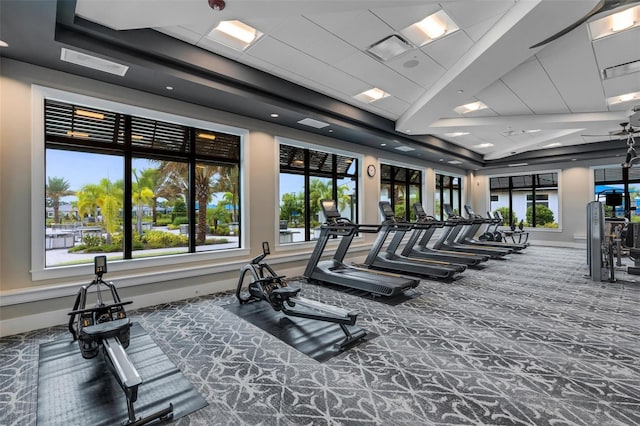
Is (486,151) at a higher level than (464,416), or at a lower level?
higher

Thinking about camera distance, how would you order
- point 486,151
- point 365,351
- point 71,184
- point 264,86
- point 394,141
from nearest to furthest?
point 365,351 < point 71,184 < point 264,86 < point 394,141 < point 486,151

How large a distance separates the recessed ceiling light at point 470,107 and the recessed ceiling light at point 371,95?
179 centimetres

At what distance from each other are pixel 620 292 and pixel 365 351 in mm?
5342

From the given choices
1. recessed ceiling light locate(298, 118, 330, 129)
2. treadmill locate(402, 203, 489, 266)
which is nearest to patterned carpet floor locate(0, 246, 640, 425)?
treadmill locate(402, 203, 489, 266)

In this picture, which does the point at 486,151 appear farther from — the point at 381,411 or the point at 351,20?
the point at 381,411

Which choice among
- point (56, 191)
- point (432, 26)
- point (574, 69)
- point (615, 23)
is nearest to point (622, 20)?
point (615, 23)

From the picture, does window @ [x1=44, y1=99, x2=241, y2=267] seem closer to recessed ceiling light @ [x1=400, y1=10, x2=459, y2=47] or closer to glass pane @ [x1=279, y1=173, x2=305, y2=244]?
glass pane @ [x1=279, y1=173, x2=305, y2=244]

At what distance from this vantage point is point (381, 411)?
219cm

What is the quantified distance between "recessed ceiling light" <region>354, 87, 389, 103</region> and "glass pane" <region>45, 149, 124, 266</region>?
4417 mm

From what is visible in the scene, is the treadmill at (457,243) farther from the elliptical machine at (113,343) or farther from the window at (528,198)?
the elliptical machine at (113,343)

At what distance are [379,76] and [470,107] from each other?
280 cm

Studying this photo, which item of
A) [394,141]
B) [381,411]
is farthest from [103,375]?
[394,141]

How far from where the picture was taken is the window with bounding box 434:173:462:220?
1204 cm

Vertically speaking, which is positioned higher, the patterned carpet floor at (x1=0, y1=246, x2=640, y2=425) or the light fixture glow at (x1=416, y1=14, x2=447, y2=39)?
the light fixture glow at (x1=416, y1=14, x2=447, y2=39)
